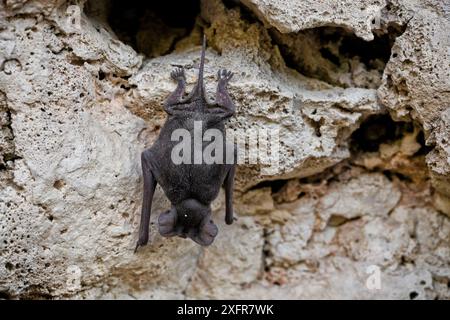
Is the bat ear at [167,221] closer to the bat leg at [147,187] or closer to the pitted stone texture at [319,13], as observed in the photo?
the bat leg at [147,187]

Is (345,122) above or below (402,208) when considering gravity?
above

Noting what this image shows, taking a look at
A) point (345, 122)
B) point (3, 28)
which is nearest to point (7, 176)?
point (3, 28)

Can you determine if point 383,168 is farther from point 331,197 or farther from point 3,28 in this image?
point 3,28

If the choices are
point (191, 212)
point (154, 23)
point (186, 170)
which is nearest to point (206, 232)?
point (191, 212)

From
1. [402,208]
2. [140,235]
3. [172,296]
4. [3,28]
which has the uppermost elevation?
[3,28]

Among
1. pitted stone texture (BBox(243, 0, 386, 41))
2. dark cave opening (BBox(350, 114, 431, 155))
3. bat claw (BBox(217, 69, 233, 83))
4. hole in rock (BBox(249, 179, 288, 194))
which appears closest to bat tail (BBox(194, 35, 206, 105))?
bat claw (BBox(217, 69, 233, 83))

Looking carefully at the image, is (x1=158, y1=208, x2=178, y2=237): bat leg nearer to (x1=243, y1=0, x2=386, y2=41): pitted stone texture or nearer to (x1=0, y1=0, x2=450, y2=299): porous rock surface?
(x1=0, y1=0, x2=450, y2=299): porous rock surface

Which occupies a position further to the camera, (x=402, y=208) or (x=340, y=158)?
(x=402, y=208)
